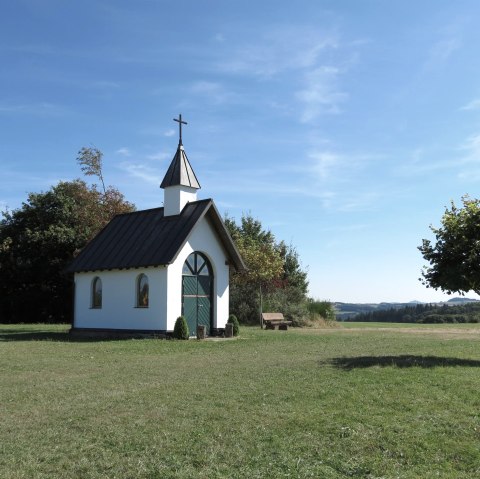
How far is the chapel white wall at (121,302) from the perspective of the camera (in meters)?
23.5

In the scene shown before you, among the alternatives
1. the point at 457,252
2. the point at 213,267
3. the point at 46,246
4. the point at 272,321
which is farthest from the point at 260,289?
the point at 457,252

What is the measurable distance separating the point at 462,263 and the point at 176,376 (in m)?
7.92

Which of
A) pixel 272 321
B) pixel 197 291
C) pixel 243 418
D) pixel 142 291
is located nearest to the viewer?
pixel 243 418

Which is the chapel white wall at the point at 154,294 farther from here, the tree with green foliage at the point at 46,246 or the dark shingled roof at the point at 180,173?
the tree with green foliage at the point at 46,246

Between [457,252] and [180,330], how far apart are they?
11815mm

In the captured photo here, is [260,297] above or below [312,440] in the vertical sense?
above

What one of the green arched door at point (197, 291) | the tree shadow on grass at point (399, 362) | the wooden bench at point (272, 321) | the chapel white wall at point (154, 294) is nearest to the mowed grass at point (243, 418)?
the tree shadow on grass at point (399, 362)

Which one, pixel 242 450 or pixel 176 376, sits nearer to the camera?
pixel 242 450

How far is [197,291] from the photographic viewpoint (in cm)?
2481

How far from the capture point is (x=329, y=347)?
61.1 ft

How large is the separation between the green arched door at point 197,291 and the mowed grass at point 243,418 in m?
9.48

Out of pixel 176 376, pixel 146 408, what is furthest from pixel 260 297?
pixel 146 408

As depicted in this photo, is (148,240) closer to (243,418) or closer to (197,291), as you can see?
(197,291)

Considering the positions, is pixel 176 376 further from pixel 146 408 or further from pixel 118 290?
pixel 118 290
